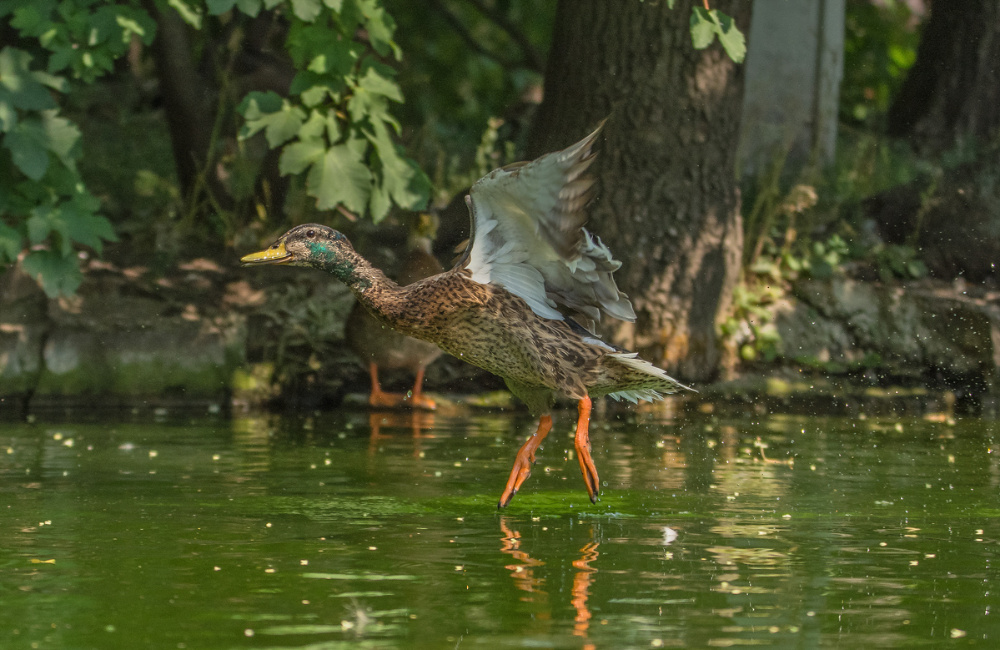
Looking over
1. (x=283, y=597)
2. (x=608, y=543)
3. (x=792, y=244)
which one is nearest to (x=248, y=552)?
(x=283, y=597)

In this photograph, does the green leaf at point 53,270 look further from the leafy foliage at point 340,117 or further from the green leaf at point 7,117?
the leafy foliage at point 340,117

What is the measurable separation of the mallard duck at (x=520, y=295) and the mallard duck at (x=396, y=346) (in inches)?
123

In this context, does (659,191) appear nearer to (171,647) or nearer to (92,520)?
(92,520)

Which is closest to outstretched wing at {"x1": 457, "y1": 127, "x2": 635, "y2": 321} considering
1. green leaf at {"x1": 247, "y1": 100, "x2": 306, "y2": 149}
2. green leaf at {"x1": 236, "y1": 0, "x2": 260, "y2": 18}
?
green leaf at {"x1": 247, "y1": 100, "x2": 306, "y2": 149}

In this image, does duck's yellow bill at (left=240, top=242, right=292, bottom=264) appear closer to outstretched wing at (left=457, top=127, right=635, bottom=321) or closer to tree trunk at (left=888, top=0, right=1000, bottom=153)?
outstretched wing at (left=457, top=127, right=635, bottom=321)

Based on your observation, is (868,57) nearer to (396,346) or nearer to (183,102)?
(183,102)

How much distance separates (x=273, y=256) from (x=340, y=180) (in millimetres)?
656

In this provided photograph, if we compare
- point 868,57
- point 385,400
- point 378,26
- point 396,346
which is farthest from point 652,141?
point 868,57

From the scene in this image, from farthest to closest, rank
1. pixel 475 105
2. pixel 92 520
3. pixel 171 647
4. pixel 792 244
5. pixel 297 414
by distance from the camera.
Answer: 1. pixel 475 105
2. pixel 792 244
3. pixel 297 414
4. pixel 92 520
5. pixel 171 647

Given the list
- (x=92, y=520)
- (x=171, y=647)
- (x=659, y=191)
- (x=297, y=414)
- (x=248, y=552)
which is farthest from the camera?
(x=659, y=191)

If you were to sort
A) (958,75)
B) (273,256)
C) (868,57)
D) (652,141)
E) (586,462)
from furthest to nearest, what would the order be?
(868,57), (958,75), (652,141), (273,256), (586,462)

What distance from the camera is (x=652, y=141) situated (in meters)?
10.7

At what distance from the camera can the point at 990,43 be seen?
13703mm

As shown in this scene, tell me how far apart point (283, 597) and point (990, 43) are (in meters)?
11.0
